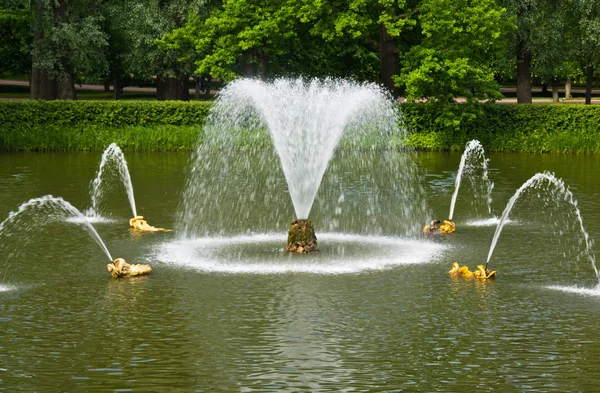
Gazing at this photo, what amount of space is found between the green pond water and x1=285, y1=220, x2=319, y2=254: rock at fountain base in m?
0.30

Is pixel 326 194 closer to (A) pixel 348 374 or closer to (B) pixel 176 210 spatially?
(B) pixel 176 210

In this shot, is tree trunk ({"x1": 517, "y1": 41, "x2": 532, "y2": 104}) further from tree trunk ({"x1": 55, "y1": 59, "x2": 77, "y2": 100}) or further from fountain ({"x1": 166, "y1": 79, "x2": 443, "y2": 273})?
tree trunk ({"x1": 55, "y1": 59, "x2": 77, "y2": 100})

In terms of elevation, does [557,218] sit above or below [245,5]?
below

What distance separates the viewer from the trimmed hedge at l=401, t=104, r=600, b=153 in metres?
40.3

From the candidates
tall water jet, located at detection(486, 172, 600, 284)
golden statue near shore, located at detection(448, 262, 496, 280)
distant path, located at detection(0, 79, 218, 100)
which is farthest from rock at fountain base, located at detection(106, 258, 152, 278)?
distant path, located at detection(0, 79, 218, 100)

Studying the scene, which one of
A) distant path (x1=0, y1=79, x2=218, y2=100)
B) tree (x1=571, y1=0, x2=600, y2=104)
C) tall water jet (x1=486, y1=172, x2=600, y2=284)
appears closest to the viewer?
tall water jet (x1=486, y1=172, x2=600, y2=284)

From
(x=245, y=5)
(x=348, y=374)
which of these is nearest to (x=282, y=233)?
(x=348, y=374)

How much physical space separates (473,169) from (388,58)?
457 inches

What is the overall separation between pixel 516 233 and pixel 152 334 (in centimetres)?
1006

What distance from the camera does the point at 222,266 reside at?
16.5 m

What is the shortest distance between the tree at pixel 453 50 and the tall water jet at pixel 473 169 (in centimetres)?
216

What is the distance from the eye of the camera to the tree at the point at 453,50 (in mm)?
39406

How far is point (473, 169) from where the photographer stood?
3403cm

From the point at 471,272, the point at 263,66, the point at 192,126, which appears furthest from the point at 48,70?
the point at 471,272
